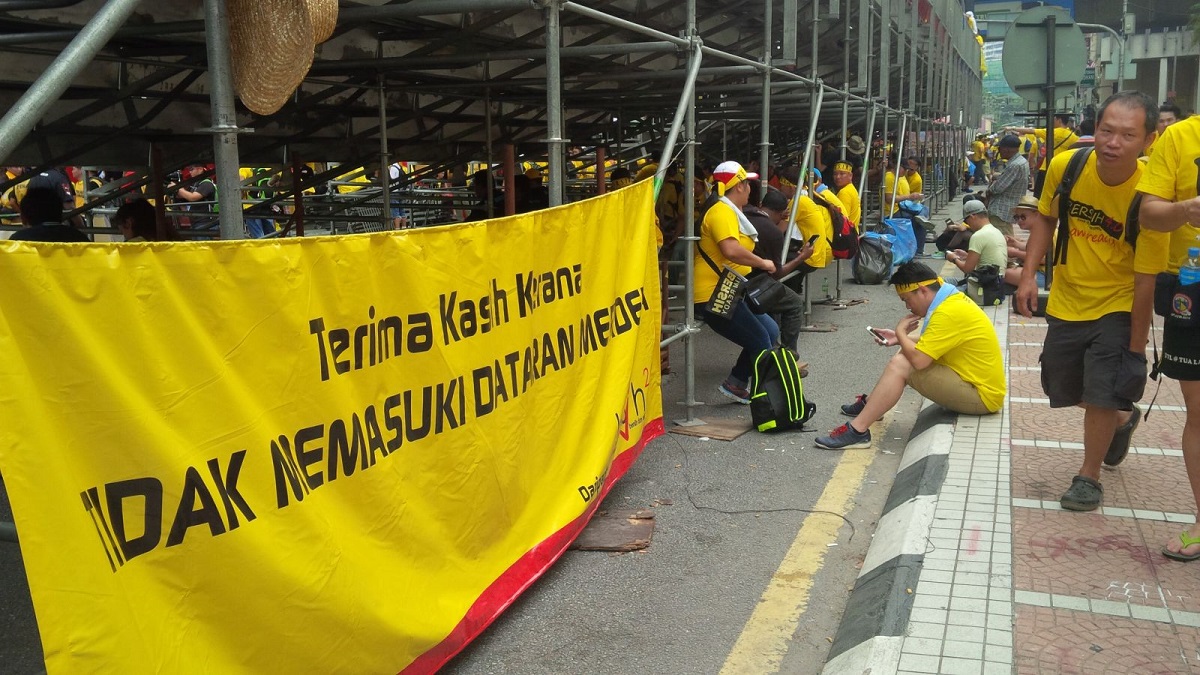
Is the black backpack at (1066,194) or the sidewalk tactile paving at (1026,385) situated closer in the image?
the black backpack at (1066,194)

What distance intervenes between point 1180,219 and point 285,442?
3465 mm

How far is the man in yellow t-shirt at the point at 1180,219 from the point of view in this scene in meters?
4.02

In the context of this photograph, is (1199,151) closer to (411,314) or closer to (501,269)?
(501,269)

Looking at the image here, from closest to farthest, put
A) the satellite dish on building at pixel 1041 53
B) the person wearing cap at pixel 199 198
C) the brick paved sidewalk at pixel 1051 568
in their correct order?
the brick paved sidewalk at pixel 1051 568, the satellite dish on building at pixel 1041 53, the person wearing cap at pixel 199 198

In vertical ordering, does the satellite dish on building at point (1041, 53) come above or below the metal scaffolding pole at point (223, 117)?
above

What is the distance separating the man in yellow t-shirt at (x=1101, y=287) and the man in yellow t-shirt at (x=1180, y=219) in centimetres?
25

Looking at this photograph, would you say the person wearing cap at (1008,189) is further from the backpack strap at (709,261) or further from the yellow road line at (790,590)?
the yellow road line at (790,590)

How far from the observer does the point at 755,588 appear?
4.43 m

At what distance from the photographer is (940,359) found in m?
6.34

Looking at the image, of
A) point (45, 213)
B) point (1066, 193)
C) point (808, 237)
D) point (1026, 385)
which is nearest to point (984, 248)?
point (808, 237)

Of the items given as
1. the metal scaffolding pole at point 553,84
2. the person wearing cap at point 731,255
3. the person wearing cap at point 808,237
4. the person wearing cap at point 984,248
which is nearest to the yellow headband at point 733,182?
the person wearing cap at point 731,255

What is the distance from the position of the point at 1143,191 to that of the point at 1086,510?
150cm

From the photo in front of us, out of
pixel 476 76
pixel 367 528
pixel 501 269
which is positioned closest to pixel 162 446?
pixel 367 528

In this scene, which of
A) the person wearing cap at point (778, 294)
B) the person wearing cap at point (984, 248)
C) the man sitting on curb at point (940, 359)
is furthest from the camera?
the person wearing cap at point (984, 248)
